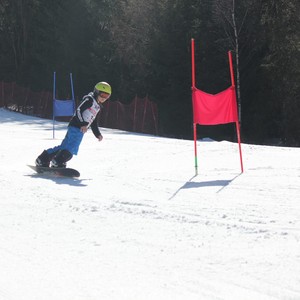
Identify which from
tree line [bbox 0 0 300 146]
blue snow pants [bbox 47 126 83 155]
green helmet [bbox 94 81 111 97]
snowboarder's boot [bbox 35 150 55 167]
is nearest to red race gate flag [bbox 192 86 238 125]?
green helmet [bbox 94 81 111 97]

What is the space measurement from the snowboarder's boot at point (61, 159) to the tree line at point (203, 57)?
64.3 ft

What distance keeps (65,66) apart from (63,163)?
35.4 m

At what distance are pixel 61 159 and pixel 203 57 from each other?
73.2 feet

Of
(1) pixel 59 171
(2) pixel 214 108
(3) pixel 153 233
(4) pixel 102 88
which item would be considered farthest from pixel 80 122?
(3) pixel 153 233

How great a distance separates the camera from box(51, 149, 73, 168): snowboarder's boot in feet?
31.6

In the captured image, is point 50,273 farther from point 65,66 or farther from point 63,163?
point 65,66

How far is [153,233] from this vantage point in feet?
18.8

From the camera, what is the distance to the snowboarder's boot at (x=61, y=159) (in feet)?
31.6

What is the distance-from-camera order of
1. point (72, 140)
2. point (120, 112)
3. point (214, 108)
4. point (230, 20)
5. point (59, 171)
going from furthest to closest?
1. point (120, 112)
2. point (230, 20)
3. point (72, 140)
4. point (59, 171)
5. point (214, 108)

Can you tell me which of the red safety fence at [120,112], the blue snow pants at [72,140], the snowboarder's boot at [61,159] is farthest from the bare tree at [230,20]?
the snowboarder's boot at [61,159]

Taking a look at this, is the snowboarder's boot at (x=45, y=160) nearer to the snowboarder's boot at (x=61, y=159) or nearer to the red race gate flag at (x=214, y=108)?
the snowboarder's boot at (x=61, y=159)

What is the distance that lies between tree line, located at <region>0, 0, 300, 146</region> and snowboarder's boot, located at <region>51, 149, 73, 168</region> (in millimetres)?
19584

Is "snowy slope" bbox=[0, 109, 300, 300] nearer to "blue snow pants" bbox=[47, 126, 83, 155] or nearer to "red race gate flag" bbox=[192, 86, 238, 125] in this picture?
"blue snow pants" bbox=[47, 126, 83, 155]

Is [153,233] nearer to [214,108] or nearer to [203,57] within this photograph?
[214,108]
